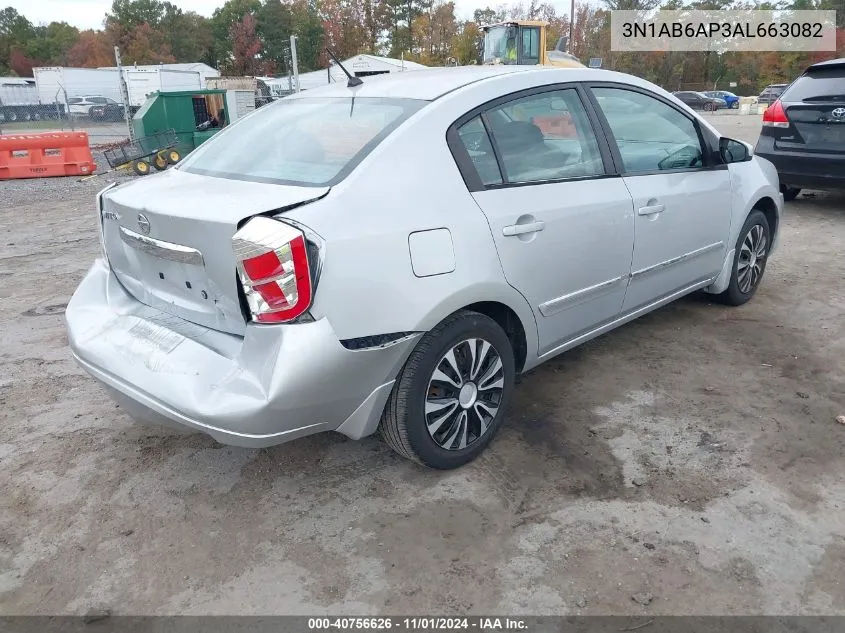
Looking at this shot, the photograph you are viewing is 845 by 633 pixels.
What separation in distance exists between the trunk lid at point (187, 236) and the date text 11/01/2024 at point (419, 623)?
3.45 ft

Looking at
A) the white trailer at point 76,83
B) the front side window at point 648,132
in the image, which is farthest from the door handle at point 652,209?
the white trailer at point 76,83

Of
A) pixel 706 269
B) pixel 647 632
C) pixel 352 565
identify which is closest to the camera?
pixel 647 632

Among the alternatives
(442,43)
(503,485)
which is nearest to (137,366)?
(503,485)

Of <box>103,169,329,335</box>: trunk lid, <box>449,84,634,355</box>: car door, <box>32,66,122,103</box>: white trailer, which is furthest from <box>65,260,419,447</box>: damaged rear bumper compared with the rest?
<box>32,66,122,103</box>: white trailer

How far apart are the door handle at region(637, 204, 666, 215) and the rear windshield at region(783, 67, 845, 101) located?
4649 mm

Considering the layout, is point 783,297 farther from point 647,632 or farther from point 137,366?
point 137,366

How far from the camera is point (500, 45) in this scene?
60.6 ft

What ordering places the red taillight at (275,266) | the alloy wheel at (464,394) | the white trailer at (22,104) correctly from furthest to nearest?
the white trailer at (22,104), the alloy wheel at (464,394), the red taillight at (275,266)

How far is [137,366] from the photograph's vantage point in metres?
2.59

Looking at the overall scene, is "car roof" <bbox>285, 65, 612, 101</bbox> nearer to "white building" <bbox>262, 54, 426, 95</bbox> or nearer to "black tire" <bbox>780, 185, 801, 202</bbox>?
"black tire" <bbox>780, 185, 801, 202</bbox>

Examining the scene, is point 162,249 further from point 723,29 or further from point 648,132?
point 723,29

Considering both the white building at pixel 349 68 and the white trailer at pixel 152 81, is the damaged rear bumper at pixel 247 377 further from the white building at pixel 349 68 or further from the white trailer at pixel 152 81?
the white trailer at pixel 152 81

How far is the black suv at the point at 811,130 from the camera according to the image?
6.85 meters

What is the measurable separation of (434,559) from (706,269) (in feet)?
9.07
